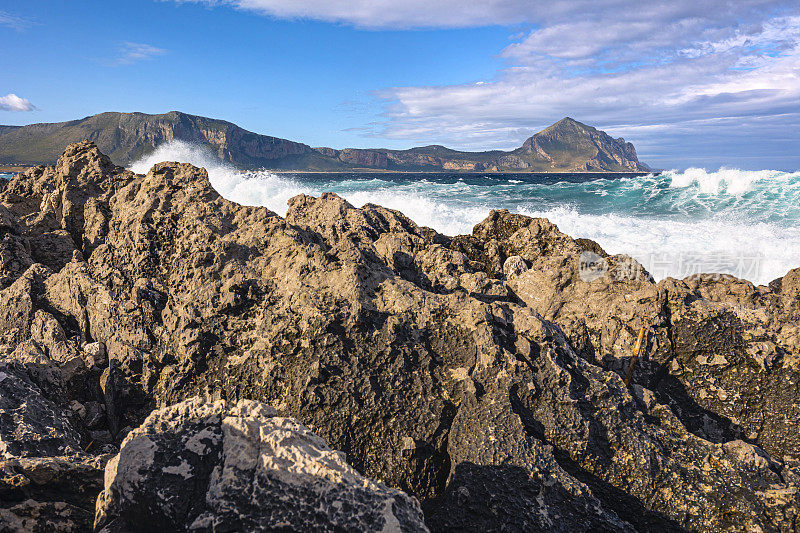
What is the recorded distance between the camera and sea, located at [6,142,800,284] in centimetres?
1309

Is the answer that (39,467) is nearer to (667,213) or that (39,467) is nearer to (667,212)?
(667,213)

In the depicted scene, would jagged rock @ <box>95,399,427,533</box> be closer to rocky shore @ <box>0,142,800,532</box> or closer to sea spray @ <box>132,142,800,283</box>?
rocky shore @ <box>0,142,800,532</box>

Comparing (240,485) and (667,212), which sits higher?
(667,212)

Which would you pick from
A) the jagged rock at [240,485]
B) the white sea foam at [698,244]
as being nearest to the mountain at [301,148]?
the white sea foam at [698,244]

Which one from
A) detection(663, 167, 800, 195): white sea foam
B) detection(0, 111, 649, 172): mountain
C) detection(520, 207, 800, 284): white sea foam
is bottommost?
detection(520, 207, 800, 284): white sea foam

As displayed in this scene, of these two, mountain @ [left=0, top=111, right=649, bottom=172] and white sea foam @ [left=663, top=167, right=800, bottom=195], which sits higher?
mountain @ [left=0, top=111, right=649, bottom=172]

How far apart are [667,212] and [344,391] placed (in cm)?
2373

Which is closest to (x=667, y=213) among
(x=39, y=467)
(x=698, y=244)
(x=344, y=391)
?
(x=698, y=244)

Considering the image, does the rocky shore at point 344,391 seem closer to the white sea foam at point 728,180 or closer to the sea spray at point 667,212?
the sea spray at point 667,212

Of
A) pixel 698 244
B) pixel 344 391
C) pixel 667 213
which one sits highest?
pixel 667 213

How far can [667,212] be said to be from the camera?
22625 mm

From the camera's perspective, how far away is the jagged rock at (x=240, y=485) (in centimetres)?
167

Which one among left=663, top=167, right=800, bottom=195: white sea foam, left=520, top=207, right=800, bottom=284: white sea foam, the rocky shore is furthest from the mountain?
the rocky shore

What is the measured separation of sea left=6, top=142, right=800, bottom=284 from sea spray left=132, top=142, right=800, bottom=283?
1.3 inches
